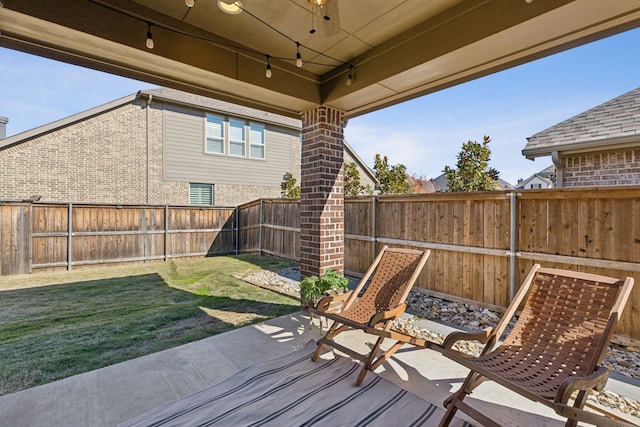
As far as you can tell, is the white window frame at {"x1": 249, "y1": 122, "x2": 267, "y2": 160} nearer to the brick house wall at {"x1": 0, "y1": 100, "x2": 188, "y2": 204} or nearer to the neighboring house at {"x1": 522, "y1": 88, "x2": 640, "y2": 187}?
the brick house wall at {"x1": 0, "y1": 100, "x2": 188, "y2": 204}

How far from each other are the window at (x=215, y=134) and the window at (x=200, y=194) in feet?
4.64

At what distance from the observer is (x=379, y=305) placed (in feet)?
10.3

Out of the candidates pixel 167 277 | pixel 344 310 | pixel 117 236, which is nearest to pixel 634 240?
pixel 344 310

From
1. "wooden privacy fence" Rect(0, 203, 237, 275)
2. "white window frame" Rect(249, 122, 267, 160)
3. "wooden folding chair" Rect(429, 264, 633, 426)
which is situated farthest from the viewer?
"white window frame" Rect(249, 122, 267, 160)

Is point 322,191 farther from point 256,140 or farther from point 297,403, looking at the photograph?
point 256,140

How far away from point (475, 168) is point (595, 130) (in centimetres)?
196

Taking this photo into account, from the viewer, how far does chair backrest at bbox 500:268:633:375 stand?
79.0 inches

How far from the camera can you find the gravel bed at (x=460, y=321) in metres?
2.44

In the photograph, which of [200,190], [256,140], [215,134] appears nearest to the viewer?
[200,190]

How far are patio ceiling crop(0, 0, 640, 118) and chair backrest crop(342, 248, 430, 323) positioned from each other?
1912 millimetres

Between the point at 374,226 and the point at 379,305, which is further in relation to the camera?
the point at 374,226

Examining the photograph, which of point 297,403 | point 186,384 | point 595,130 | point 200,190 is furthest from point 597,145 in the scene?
point 200,190

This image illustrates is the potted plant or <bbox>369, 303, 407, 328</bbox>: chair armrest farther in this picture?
the potted plant

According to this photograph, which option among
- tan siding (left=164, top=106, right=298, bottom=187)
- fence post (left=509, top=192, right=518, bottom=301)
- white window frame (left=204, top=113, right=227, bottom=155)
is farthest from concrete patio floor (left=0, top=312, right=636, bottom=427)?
white window frame (left=204, top=113, right=227, bottom=155)
